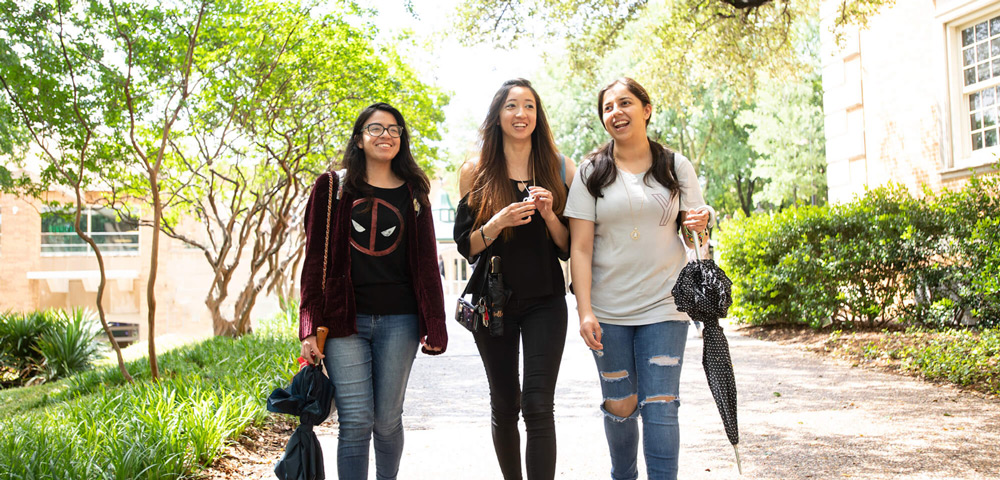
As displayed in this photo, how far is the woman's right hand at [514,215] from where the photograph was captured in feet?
10.6

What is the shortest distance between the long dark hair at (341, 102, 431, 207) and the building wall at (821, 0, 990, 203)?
821 cm

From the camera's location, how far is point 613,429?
132 inches

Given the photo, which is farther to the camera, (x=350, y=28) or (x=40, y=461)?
(x=350, y=28)

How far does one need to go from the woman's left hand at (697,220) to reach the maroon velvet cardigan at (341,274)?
1099mm

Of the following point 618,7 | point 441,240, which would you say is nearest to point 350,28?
point 618,7

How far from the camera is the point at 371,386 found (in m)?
3.33

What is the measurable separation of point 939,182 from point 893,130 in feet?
4.32

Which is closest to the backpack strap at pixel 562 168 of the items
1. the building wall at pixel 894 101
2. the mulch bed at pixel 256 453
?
the mulch bed at pixel 256 453

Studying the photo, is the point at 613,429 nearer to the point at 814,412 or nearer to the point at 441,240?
the point at 814,412

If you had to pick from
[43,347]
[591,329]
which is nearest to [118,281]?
[43,347]

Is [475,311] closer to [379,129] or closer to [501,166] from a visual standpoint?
[501,166]

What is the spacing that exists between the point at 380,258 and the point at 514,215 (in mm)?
610

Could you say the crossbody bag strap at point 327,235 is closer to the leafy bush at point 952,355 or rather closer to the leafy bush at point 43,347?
the leafy bush at point 952,355

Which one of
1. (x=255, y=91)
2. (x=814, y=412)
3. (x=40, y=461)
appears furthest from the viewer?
(x=255, y=91)
